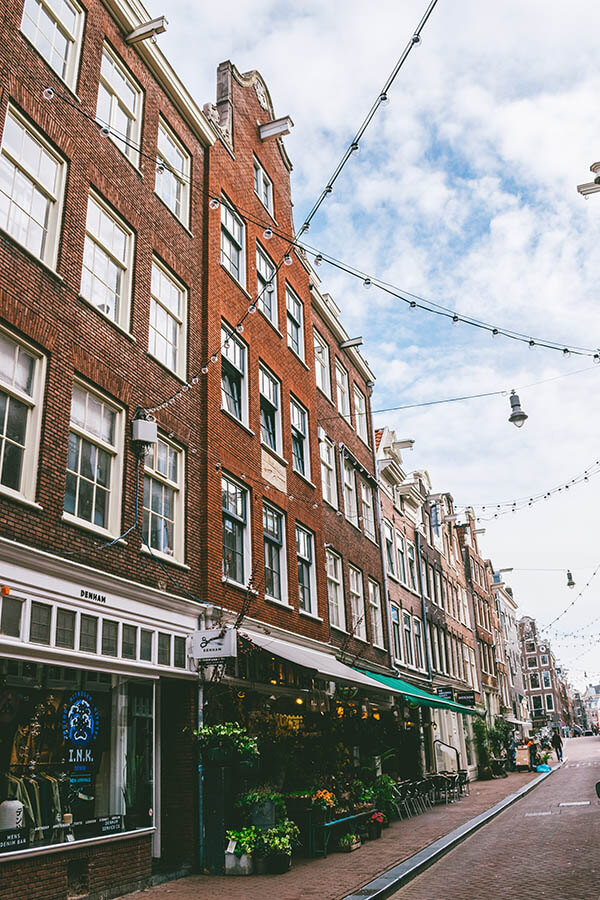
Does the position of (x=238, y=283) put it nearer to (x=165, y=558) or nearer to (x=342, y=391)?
(x=165, y=558)

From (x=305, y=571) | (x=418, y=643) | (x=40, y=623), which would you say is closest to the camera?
(x=40, y=623)

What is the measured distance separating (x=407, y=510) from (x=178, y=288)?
19716mm

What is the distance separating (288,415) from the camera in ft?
62.0

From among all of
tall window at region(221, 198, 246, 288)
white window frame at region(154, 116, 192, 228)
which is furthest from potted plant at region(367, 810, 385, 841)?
white window frame at region(154, 116, 192, 228)

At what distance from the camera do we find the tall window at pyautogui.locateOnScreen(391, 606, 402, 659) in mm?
26891

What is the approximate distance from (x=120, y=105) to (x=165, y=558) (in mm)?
7799

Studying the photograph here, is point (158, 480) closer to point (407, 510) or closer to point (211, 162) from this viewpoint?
point (211, 162)

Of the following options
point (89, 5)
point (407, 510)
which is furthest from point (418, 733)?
point (89, 5)

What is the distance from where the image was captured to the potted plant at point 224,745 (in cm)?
1148

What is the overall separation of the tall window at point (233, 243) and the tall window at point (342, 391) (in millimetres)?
8049

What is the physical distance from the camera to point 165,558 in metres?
12.0

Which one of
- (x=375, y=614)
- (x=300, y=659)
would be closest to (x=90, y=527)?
(x=300, y=659)

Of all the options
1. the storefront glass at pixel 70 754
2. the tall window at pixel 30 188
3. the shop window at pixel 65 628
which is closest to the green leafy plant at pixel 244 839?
the storefront glass at pixel 70 754

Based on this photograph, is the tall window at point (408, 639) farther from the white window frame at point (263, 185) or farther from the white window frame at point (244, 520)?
the white window frame at point (263, 185)
